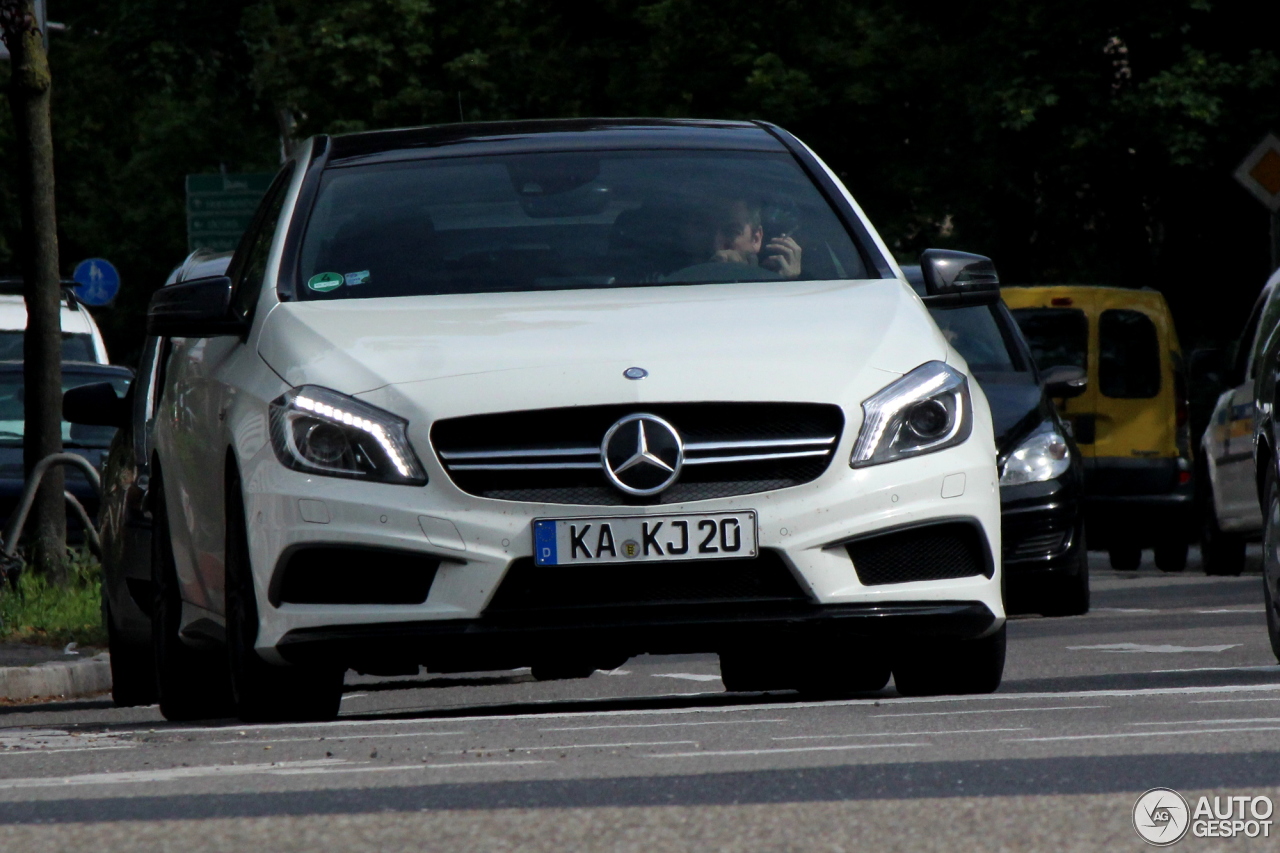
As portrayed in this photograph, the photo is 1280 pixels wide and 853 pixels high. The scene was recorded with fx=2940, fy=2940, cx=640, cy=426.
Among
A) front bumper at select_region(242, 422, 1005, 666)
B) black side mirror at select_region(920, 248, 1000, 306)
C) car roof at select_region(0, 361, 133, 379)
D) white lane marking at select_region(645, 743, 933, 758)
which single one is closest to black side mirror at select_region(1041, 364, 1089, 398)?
black side mirror at select_region(920, 248, 1000, 306)

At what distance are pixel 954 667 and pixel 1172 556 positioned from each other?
43.1 feet

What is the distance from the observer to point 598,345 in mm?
7520

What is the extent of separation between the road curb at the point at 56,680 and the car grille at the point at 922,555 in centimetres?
501

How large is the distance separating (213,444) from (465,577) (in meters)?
1.09

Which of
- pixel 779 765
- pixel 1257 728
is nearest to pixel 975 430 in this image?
pixel 1257 728

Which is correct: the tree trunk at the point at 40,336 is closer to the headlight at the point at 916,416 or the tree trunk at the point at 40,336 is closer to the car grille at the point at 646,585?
the car grille at the point at 646,585

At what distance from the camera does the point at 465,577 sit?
739 centimetres

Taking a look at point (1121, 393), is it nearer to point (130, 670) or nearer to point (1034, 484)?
point (1034, 484)

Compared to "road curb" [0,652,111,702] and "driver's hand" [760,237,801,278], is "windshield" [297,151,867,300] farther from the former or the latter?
"road curb" [0,652,111,702]

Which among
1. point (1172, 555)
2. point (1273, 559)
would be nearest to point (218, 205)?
point (1172, 555)

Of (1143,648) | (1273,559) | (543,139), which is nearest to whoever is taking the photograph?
(543,139)

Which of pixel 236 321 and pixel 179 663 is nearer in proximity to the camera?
pixel 236 321

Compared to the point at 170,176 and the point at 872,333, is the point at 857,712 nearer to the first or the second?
the point at 872,333

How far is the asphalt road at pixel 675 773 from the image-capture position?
5.09 meters
